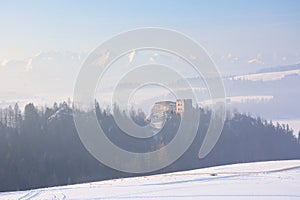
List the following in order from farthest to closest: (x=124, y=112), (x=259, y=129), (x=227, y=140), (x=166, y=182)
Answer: (x=259, y=129) → (x=227, y=140) → (x=124, y=112) → (x=166, y=182)

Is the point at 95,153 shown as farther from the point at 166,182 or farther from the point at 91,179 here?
the point at 166,182

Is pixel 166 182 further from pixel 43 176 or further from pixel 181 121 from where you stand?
pixel 181 121

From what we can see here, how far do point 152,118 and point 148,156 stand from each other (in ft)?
18.8

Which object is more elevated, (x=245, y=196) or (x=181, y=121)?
(x=181, y=121)

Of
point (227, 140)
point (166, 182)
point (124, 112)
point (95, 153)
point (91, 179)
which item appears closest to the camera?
point (166, 182)

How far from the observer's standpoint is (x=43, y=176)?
71.3 m

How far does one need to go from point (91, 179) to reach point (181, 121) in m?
19.6

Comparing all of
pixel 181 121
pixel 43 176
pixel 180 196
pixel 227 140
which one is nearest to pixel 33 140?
pixel 43 176

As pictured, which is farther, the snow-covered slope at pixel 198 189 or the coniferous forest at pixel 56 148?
the coniferous forest at pixel 56 148

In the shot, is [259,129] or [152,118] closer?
[152,118]

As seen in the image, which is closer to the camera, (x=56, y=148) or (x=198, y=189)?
(x=198, y=189)

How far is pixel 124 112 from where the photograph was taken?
68188 mm

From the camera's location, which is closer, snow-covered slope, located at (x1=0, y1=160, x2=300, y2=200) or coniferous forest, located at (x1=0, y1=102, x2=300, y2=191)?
snow-covered slope, located at (x1=0, y1=160, x2=300, y2=200)

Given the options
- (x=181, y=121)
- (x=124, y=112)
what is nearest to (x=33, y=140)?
(x=124, y=112)
